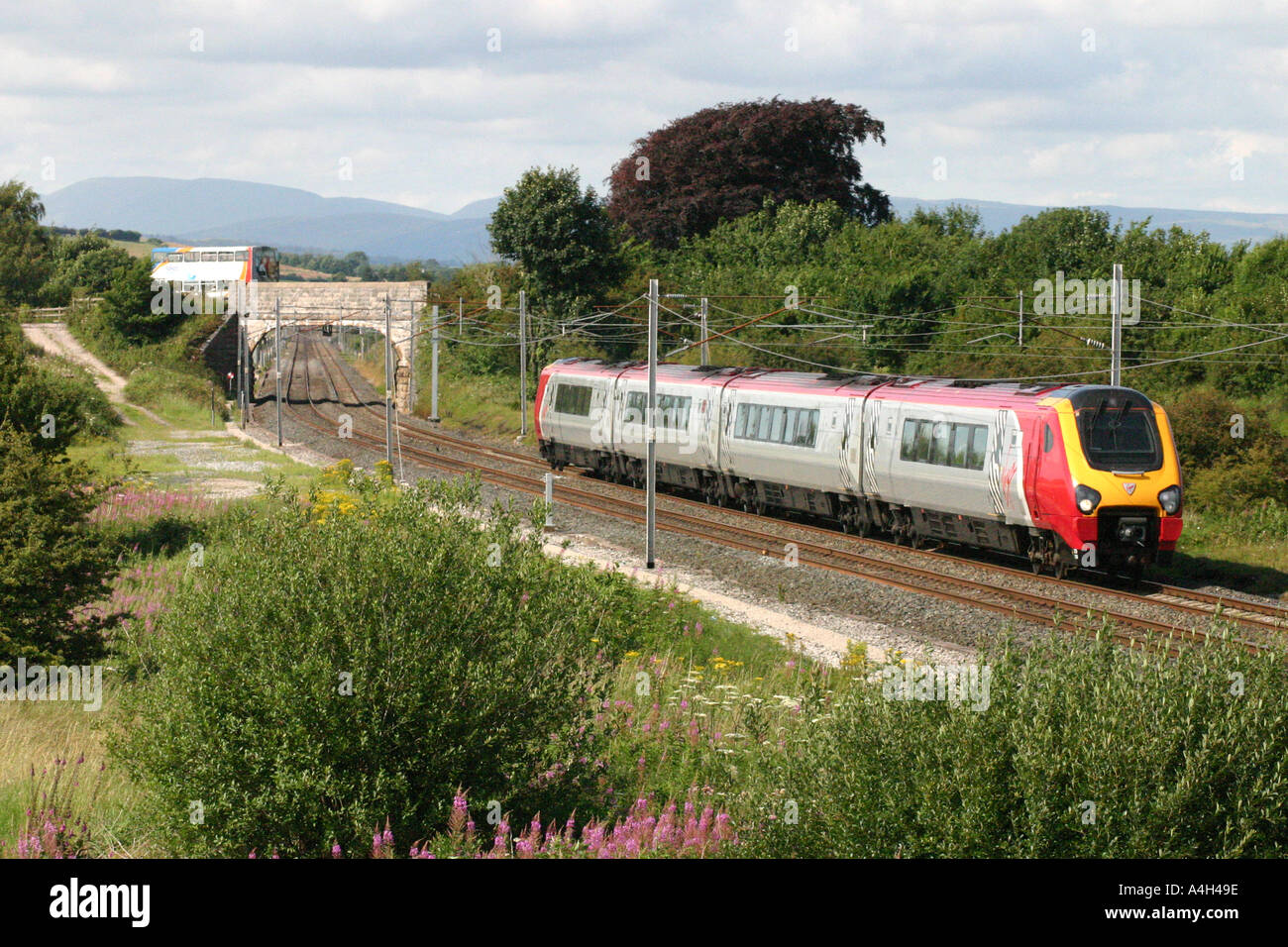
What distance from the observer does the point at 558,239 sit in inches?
2307

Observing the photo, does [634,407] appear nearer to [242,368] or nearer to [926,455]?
[926,455]

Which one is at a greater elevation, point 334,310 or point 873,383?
point 334,310

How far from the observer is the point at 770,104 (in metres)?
73.4

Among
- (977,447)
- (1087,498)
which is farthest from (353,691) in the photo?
(977,447)

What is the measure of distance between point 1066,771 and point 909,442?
18.5m

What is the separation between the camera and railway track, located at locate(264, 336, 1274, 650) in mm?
18828

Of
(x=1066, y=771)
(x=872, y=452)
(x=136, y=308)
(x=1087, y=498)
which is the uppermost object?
(x=136, y=308)

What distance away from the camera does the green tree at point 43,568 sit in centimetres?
1906

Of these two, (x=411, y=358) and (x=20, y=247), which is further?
(x=20, y=247)

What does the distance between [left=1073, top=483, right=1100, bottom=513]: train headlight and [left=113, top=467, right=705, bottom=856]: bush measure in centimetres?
1358

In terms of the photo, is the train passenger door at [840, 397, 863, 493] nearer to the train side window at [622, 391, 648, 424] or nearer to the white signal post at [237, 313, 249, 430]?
the train side window at [622, 391, 648, 424]

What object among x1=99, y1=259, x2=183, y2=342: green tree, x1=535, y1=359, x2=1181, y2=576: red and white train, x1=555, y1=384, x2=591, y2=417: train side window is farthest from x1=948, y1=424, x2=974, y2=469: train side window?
x1=99, y1=259, x2=183, y2=342: green tree

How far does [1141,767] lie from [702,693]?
855 cm
